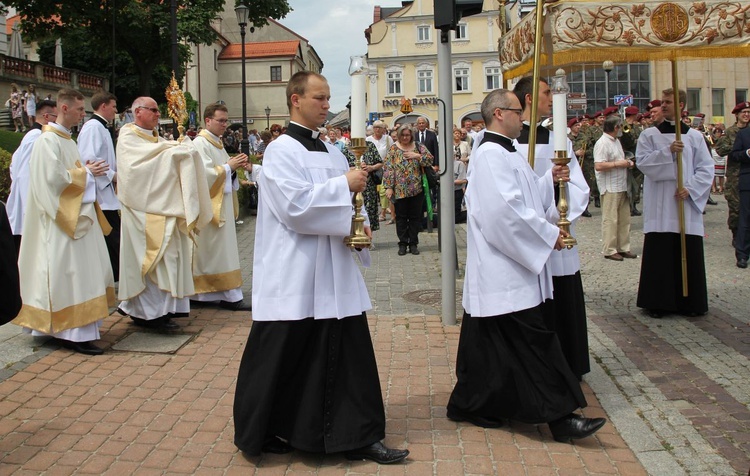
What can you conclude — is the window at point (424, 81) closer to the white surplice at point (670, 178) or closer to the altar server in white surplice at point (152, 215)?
the white surplice at point (670, 178)

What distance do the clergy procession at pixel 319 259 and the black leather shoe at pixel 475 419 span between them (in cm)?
1

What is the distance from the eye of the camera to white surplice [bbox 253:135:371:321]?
407 centimetres

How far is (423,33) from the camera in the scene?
5750cm

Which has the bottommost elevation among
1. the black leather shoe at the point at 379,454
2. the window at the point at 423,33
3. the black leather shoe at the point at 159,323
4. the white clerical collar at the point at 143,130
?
the black leather shoe at the point at 379,454

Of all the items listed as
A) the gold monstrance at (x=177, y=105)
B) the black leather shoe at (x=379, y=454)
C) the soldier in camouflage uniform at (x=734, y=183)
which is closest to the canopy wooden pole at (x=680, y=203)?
the black leather shoe at (x=379, y=454)

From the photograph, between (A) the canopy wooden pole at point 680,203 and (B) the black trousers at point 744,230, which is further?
(B) the black trousers at point 744,230

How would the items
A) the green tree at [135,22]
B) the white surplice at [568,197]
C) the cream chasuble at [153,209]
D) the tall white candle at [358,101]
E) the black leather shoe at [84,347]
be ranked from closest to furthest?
the tall white candle at [358,101]
the white surplice at [568,197]
the black leather shoe at [84,347]
the cream chasuble at [153,209]
the green tree at [135,22]

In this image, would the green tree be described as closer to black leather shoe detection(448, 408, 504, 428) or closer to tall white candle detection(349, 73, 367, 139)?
black leather shoe detection(448, 408, 504, 428)

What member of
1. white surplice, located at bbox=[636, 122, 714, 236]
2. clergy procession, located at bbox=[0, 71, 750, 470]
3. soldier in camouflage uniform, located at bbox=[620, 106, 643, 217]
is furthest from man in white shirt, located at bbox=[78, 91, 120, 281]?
soldier in camouflage uniform, located at bbox=[620, 106, 643, 217]

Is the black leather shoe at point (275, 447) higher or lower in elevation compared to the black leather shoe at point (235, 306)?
lower

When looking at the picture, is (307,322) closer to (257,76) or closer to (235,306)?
(235,306)

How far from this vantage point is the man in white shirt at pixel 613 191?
1127cm

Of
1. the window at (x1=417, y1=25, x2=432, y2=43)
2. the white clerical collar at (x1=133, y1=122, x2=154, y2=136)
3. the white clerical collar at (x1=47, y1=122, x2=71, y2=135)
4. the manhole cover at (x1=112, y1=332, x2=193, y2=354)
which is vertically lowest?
the manhole cover at (x1=112, y1=332, x2=193, y2=354)

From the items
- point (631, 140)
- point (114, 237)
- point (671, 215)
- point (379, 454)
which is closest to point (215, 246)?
point (114, 237)
